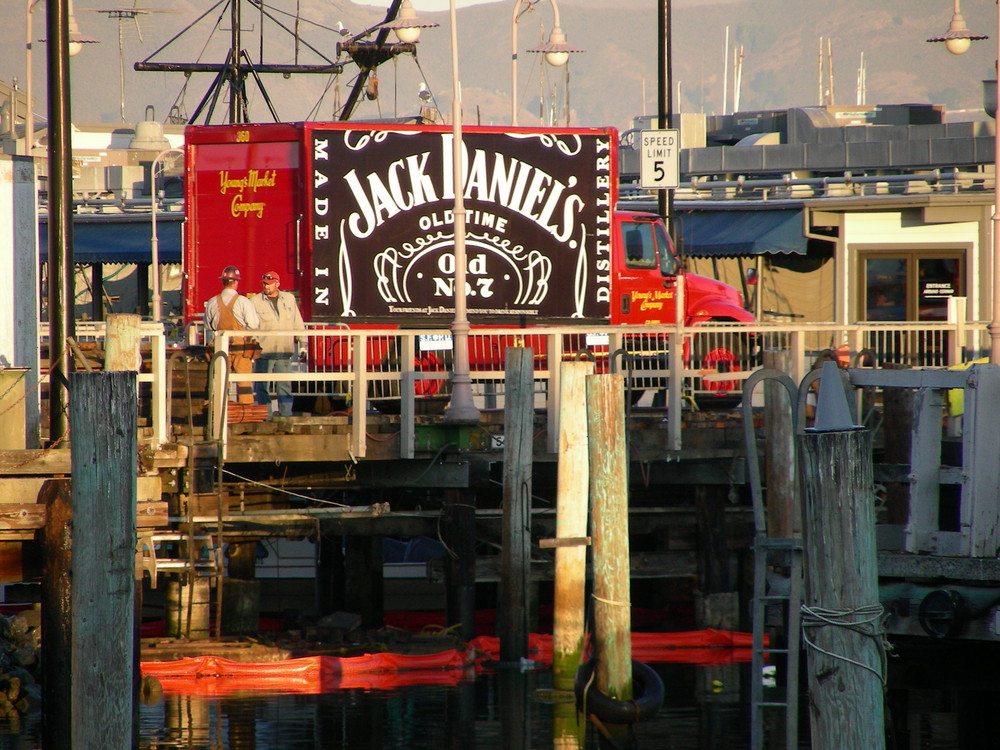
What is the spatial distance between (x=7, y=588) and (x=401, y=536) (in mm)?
6122

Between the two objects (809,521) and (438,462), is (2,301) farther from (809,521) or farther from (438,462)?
(809,521)

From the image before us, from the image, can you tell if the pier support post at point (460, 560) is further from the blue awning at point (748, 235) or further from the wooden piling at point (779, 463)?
the blue awning at point (748, 235)

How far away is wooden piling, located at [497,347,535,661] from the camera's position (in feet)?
43.9

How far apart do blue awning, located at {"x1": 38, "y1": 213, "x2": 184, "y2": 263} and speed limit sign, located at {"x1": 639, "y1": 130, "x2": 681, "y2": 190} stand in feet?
49.4

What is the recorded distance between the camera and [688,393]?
16266 millimetres

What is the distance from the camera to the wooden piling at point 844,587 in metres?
6.50

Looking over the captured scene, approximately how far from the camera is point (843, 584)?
21.6ft

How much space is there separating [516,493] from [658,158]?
729 centimetres

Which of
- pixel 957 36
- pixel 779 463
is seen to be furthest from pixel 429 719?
pixel 957 36

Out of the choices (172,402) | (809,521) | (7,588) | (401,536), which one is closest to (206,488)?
(172,402)

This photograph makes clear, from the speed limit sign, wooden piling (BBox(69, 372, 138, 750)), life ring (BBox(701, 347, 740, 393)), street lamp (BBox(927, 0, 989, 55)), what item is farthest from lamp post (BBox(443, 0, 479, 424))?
street lamp (BBox(927, 0, 989, 55))

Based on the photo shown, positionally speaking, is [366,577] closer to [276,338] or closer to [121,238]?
[276,338]

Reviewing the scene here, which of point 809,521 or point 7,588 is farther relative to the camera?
point 7,588

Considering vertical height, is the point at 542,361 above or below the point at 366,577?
above
